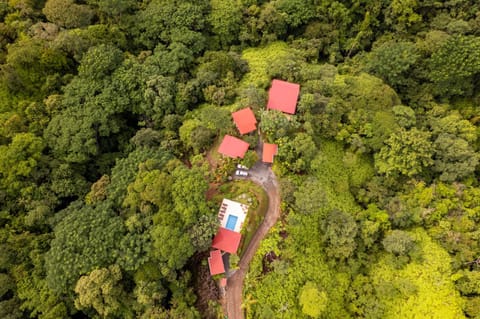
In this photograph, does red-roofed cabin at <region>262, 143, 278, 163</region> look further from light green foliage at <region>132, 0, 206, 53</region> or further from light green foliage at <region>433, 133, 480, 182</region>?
light green foliage at <region>433, 133, 480, 182</region>

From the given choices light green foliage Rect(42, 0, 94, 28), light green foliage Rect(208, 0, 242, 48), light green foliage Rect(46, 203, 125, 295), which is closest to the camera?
light green foliage Rect(46, 203, 125, 295)

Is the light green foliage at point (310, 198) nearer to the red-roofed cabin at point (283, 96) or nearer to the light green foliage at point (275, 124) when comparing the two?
the light green foliage at point (275, 124)

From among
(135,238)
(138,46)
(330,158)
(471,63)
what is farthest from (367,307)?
(138,46)

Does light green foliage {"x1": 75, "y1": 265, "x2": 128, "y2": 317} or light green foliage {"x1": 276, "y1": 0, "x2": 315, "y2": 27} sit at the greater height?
Result: light green foliage {"x1": 276, "y1": 0, "x2": 315, "y2": 27}

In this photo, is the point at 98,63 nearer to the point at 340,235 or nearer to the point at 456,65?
the point at 340,235

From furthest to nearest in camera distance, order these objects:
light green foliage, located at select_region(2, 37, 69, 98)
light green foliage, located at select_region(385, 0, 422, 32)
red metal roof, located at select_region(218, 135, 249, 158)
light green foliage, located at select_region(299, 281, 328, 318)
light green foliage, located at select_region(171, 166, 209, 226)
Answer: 1. light green foliage, located at select_region(385, 0, 422, 32)
2. light green foliage, located at select_region(2, 37, 69, 98)
3. red metal roof, located at select_region(218, 135, 249, 158)
4. light green foliage, located at select_region(171, 166, 209, 226)
5. light green foliage, located at select_region(299, 281, 328, 318)

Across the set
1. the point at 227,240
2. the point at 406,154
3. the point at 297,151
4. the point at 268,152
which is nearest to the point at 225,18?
the point at 268,152

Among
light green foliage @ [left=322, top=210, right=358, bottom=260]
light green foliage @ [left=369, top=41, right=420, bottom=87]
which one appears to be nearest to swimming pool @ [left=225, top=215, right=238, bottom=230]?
light green foliage @ [left=322, top=210, right=358, bottom=260]
